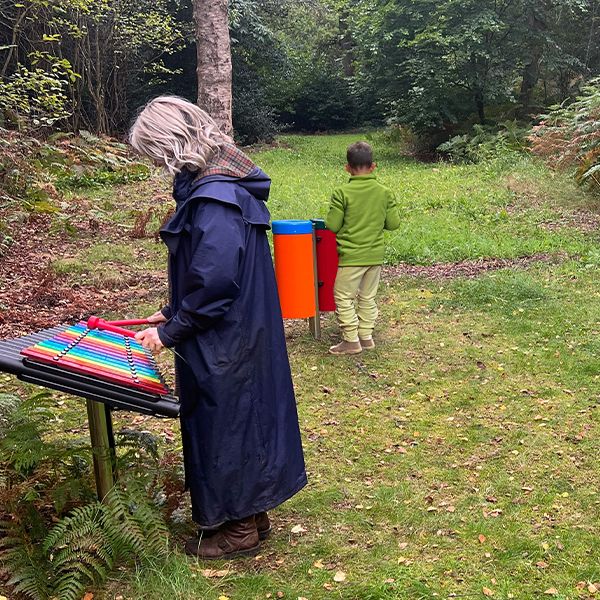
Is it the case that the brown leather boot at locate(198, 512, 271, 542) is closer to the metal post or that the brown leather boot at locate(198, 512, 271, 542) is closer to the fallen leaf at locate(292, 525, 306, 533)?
the fallen leaf at locate(292, 525, 306, 533)

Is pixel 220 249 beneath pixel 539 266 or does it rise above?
above

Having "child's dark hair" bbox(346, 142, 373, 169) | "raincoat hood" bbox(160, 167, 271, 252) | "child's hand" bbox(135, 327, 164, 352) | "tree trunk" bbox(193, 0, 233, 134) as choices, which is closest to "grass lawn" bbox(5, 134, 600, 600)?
"child's hand" bbox(135, 327, 164, 352)

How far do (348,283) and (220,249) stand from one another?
3414 mm

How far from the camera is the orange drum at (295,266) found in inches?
243

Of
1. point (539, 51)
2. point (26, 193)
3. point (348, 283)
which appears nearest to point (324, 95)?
point (539, 51)

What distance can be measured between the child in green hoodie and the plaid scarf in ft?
9.84

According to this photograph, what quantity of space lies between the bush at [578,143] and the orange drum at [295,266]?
22.0 ft

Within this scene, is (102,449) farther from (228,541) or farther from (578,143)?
(578,143)

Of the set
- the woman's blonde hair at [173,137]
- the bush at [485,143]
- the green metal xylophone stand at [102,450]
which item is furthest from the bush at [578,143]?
the green metal xylophone stand at [102,450]

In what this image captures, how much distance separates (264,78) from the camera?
2839 centimetres

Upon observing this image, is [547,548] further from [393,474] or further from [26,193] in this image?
[26,193]

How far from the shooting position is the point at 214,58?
359 inches

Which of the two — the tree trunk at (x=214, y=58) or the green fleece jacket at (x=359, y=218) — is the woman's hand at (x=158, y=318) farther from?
the tree trunk at (x=214, y=58)

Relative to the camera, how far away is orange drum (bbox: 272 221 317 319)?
618 centimetres
